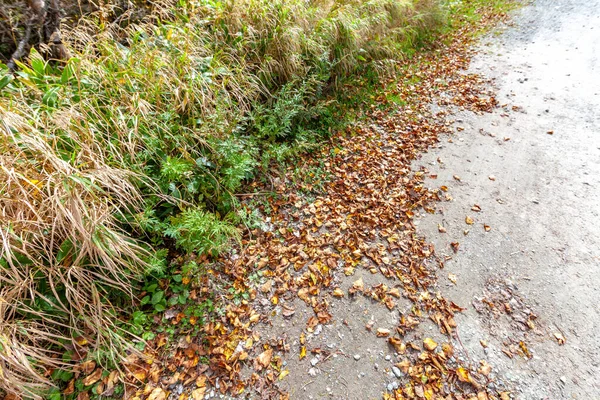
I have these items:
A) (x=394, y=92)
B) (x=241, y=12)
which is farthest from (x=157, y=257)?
(x=394, y=92)

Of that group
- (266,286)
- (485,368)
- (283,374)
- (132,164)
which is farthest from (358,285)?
(132,164)

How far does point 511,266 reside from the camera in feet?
8.87

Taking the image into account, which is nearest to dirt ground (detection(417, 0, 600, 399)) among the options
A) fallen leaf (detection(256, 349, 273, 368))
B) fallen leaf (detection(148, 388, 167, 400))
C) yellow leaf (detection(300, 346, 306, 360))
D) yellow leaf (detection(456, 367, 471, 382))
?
yellow leaf (detection(456, 367, 471, 382))

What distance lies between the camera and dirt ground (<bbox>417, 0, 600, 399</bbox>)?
2.17 m

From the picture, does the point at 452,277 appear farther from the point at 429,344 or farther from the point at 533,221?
the point at 533,221

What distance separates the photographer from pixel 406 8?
607cm

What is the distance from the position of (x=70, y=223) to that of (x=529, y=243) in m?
4.03

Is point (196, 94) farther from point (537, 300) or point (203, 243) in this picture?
point (537, 300)

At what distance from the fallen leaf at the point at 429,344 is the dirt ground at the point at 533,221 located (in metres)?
0.25

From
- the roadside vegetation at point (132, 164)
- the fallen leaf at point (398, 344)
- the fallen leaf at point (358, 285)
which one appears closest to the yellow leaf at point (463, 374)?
the fallen leaf at point (398, 344)

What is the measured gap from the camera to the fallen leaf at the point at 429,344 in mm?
2182

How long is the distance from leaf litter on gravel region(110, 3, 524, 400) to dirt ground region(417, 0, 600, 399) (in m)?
0.21

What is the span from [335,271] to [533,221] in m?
2.25

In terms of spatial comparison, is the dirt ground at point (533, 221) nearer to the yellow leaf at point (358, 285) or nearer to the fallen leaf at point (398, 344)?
the fallen leaf at point (398, 344)
